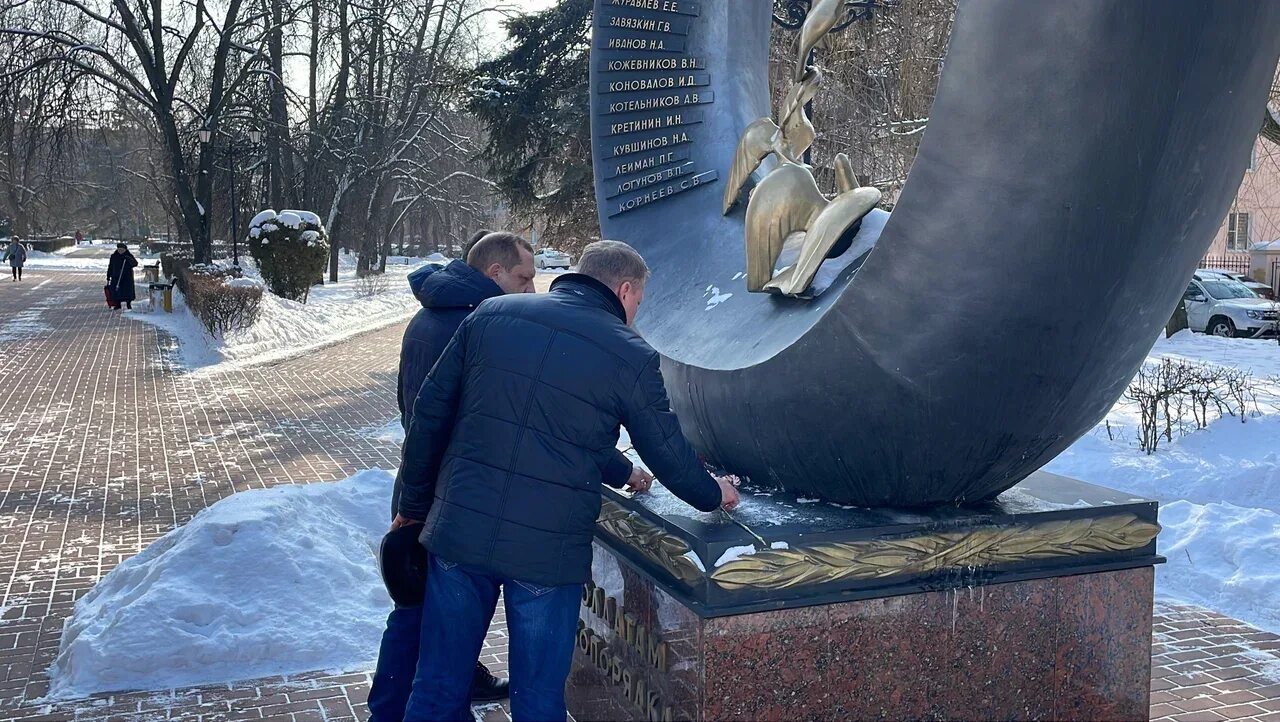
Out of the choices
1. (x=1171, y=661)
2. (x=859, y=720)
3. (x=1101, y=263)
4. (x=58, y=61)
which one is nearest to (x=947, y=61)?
(x=1101, y=263)

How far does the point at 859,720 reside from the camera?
3291 mm

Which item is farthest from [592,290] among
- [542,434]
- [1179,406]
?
[1179,406]

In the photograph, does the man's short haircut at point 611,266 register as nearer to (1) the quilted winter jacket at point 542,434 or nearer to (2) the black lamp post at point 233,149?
(1) the quilted winter jacket at point 542,434

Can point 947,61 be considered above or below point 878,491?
above

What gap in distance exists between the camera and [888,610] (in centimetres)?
329

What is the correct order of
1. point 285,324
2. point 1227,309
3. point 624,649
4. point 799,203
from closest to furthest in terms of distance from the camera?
1. point 624,649
2. point 799,203
3. point 285,324
4. point 1227,309

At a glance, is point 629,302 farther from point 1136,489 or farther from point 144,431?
point 144,431

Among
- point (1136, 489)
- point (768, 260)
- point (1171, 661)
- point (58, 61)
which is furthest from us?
point (58, 61)

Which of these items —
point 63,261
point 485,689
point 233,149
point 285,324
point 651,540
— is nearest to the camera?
point 651,540

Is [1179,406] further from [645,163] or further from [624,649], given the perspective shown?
[624,649]

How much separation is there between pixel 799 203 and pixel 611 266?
1.16 m

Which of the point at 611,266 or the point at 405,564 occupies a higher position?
the point at 611,266

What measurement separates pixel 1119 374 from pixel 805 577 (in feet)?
3.46

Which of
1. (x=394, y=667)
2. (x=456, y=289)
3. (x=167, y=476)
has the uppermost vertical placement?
(x=456, y=289)
